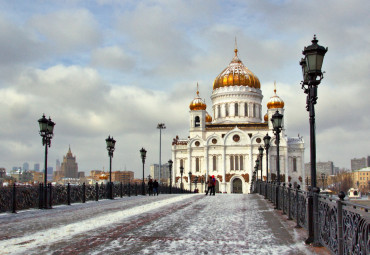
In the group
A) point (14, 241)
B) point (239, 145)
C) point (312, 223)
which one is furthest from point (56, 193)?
point (239, 145)

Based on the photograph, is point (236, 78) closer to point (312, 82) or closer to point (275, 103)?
point (275, 103)

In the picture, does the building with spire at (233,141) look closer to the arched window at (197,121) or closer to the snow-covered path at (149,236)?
the arched window at (197,121)

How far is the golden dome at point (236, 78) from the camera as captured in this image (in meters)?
85.0

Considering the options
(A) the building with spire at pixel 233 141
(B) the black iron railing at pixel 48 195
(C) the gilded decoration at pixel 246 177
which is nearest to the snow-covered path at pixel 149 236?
(B) the black iron railing at pixel 48 195

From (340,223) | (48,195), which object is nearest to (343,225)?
(340,223)

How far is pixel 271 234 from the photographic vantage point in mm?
10070

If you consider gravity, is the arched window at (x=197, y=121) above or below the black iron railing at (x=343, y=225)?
above

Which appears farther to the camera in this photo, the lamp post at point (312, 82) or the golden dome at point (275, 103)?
the golden dome at point (275, 103)

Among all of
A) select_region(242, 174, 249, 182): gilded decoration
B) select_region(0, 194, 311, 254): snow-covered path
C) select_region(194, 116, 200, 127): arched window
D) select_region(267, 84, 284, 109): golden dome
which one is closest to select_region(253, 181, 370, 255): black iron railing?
select_region(0, 194, 311, 254): snow-covered path

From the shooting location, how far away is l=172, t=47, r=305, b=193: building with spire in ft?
259

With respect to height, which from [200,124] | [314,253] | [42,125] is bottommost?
[314,253]

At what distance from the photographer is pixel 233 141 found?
79.3 m

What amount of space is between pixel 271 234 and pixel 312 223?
4.66 feet

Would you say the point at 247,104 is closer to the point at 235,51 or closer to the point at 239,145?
the point at 239,145
